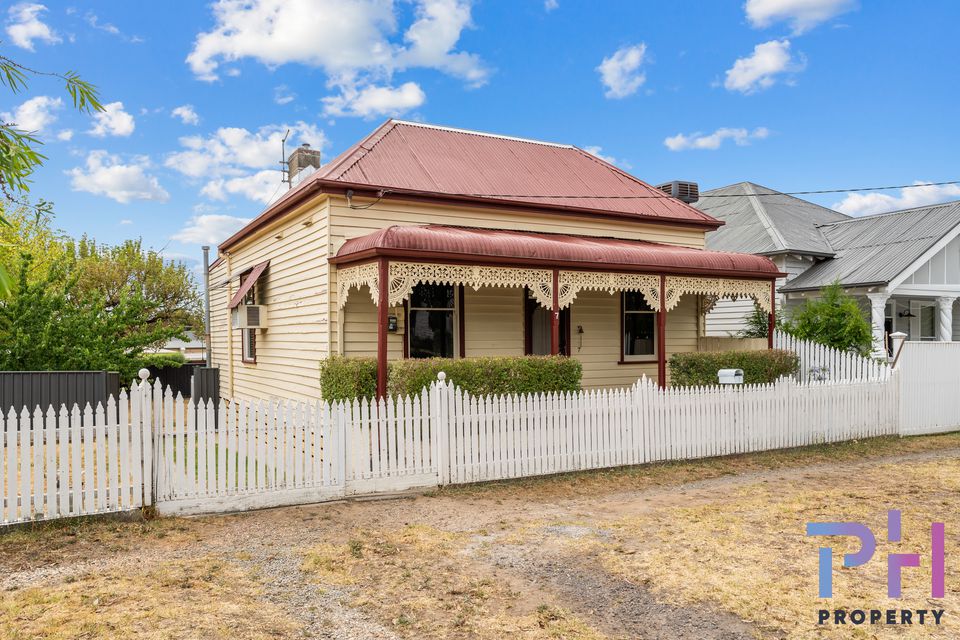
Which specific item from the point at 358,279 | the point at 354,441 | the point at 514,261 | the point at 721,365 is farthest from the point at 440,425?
the point at 721,365

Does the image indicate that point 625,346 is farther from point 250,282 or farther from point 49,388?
point 49,388

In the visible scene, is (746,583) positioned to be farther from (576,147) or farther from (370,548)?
(576,147)

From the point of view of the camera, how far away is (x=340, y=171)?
12.4 m

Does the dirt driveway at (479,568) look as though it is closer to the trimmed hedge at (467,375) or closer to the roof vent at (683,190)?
the trimmed hedge at (467,375)

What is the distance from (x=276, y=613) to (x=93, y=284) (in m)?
37.9

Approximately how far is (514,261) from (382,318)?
2411 mm

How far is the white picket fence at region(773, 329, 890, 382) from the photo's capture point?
1362cm

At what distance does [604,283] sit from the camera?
12.4 metres

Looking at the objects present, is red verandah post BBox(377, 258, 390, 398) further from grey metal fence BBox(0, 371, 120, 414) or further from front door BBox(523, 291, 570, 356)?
grey metal fence BBox(0, 371, 120, 414)

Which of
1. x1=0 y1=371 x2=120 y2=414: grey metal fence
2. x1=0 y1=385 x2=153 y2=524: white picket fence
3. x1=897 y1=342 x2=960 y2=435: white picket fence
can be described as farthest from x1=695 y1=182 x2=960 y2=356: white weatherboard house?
x1=0 y1=385 x2=153 y2=524: white picket fence

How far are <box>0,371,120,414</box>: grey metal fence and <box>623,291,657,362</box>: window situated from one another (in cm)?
1075

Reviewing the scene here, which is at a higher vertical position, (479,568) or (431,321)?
(431,321)

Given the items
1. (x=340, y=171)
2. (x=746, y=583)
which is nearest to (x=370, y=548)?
(x=746, y=583)

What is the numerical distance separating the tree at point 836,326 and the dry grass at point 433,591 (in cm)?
1141
